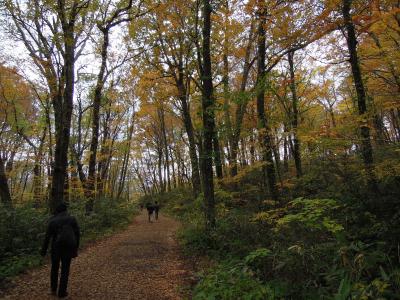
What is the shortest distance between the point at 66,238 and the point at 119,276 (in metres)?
2.22

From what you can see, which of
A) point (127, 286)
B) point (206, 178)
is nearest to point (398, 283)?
point (127, 286)

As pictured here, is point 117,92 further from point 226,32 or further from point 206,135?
point 206,135

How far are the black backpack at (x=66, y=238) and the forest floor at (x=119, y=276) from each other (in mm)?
1048

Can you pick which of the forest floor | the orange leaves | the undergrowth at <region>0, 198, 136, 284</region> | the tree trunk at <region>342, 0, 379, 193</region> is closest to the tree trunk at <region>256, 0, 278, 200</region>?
the tree trunk at <region>342, 0, 379, 193</region>

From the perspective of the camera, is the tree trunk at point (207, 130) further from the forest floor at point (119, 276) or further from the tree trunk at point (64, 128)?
the tree trunk at point (64, 128)

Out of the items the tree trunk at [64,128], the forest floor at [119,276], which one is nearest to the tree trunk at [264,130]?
the forest floor at [119,276]

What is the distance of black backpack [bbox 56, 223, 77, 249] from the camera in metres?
5.66

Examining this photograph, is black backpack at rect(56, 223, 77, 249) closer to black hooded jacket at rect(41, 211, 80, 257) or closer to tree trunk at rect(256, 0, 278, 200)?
black hooded jacket at rect(41, 211, 80, 257)

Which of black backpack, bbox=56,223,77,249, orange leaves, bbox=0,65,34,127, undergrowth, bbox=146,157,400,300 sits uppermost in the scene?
orange leaves, bbox=0,65,34,127

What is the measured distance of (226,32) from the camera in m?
15.3

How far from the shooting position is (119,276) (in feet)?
24.0

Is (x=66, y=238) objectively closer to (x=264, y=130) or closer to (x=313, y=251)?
(x=313, y=251)

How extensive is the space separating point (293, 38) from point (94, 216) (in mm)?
12425

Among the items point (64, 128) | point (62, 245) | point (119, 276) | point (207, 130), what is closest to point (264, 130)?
point (207, 130)
